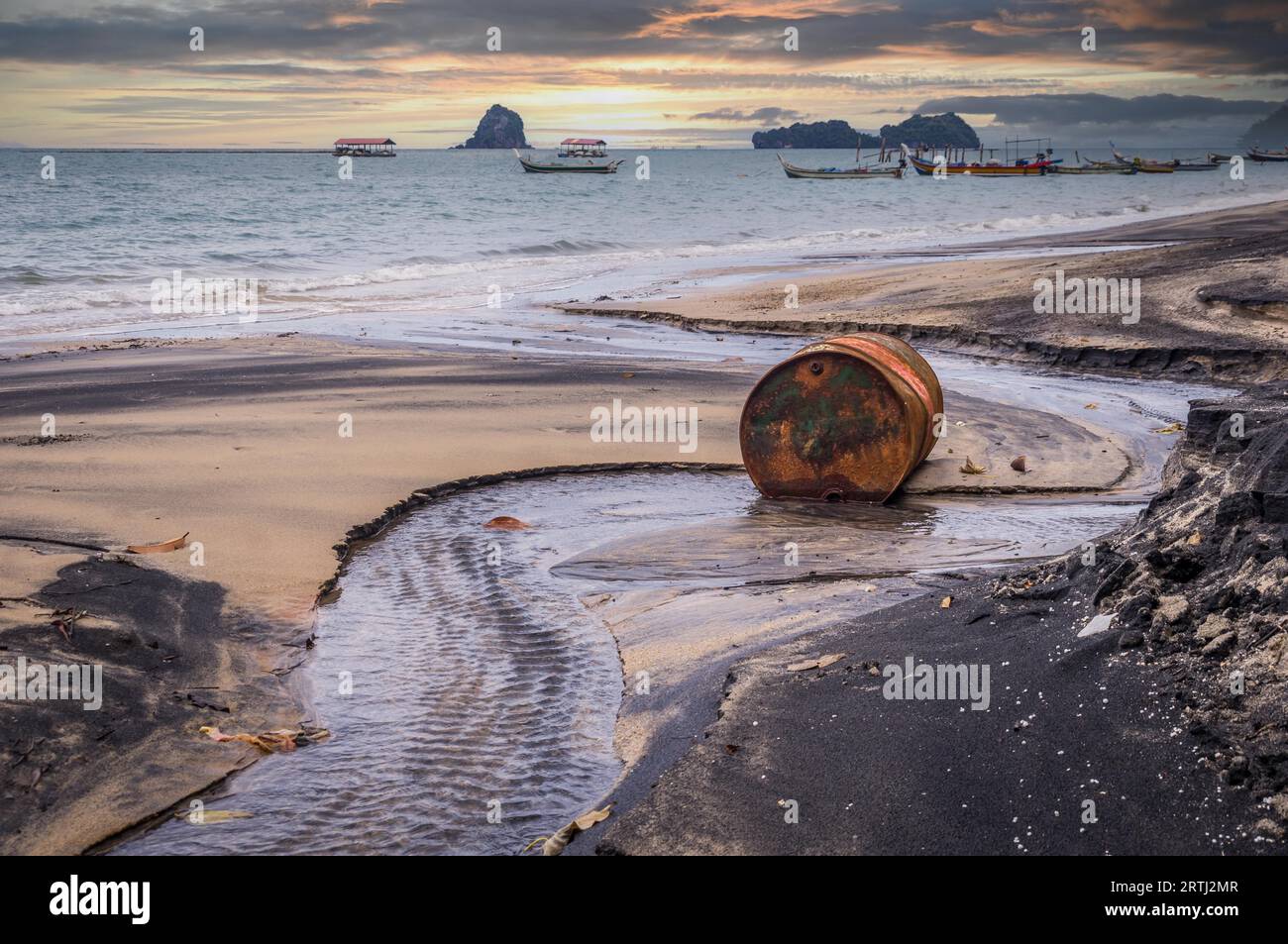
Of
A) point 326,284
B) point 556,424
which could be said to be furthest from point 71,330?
point 556,424

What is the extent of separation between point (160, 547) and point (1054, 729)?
476cm

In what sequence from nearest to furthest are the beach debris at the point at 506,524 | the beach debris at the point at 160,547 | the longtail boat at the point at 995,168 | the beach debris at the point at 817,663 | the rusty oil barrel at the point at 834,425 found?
the beach debris at the point at 817,663, the beach debris at the point at 160,547, the beach debris at the point at 506,524, the rusty oil barrel at the point at 834,425, the longtail boat at the point at 995,168

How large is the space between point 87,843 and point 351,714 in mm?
1230

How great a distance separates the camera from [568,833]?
11.8 ft

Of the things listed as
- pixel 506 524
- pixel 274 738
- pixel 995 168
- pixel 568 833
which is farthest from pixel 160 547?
pixel 995 168

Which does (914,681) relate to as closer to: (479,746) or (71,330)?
(479,746)

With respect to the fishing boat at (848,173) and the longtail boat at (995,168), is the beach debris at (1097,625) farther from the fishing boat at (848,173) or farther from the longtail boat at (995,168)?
the longtail boat at (995,168)

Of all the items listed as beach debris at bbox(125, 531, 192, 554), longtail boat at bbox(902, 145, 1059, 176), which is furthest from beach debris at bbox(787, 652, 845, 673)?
longtail boat at bbox(902, 145, 1059, 176)

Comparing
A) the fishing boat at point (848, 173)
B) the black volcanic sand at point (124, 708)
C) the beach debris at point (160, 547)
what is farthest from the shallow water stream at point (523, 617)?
the fishing boat at point (848, 173)

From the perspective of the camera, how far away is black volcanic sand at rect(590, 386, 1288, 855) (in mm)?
3207

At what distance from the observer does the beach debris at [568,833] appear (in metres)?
3.49

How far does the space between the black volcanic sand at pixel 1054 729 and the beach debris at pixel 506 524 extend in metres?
2.90

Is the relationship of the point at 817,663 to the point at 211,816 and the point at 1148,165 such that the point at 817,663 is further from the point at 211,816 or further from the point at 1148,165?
the point at 1148,165

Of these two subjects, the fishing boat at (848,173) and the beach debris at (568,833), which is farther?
the fishing boat at (848,173)
